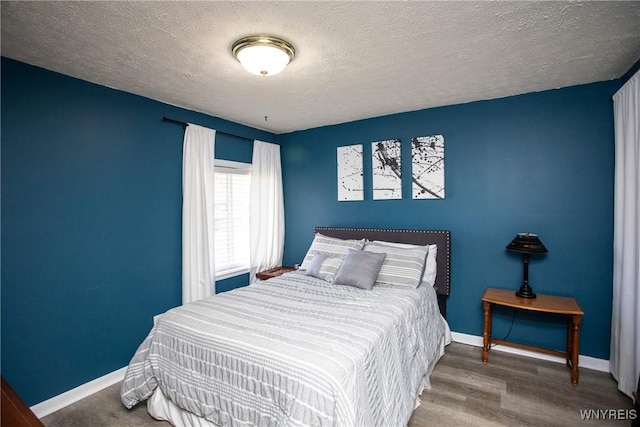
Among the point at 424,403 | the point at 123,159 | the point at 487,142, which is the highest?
the point at 487,142

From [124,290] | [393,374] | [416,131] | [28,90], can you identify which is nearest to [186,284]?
[124,290]

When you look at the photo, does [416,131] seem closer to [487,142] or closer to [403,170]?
[403,170]

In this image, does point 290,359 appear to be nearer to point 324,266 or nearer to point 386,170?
point 324,266

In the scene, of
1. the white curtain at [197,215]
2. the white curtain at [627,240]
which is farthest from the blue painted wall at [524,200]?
the white curtain at [197,215]

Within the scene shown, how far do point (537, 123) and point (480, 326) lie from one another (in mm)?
2092

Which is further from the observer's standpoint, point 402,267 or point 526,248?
point 402,267

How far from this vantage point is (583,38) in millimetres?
1921

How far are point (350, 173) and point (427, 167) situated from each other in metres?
0.95

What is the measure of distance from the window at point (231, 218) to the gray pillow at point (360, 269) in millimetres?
1570

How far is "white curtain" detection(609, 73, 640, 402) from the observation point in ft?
7.06

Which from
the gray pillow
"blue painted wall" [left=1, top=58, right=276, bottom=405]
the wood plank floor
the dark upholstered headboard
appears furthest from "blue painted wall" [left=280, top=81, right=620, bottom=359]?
"blue painted wall" [left=1, top=58, right=276, bottom=405]

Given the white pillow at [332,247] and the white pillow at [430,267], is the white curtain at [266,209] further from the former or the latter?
the white pillow at [430,267]

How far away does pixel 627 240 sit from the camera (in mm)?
2240

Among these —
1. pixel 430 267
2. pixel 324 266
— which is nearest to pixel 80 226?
pixel 324 266
